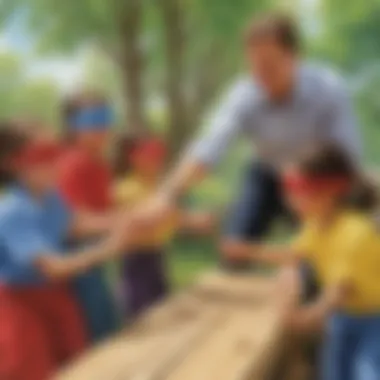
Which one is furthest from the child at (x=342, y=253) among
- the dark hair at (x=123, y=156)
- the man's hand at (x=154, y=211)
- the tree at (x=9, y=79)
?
the tree at (x=9, y=79)

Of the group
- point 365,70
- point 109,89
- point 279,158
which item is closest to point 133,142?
point 109,89

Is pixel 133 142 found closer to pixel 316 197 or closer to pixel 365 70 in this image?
pixel 365 70

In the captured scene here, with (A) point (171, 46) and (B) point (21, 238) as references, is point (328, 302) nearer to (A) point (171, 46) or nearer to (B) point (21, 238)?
(B) point (21, 238)

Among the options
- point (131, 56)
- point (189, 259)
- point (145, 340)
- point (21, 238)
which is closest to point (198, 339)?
point (145, 340)

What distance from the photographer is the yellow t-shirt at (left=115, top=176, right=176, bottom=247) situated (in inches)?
66.4

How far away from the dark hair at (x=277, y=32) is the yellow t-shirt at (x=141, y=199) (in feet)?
0.98

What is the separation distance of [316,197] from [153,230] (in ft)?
1.65

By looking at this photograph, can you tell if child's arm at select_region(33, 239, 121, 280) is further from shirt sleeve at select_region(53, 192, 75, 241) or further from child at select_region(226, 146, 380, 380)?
child at select_region(226, 146, 380, 380)

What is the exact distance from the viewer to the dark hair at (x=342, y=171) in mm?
1241

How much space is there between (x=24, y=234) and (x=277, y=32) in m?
0.48

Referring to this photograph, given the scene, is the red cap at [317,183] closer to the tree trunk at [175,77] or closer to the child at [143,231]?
the child at [143,231]

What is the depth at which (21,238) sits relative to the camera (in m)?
1.24

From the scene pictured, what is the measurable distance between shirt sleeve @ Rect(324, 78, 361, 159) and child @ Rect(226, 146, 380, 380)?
24 centimetres

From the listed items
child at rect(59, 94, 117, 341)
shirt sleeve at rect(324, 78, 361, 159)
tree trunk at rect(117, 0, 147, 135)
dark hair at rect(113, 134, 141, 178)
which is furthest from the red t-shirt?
shirt sleeve at rect(324, 78, 361, 159)
